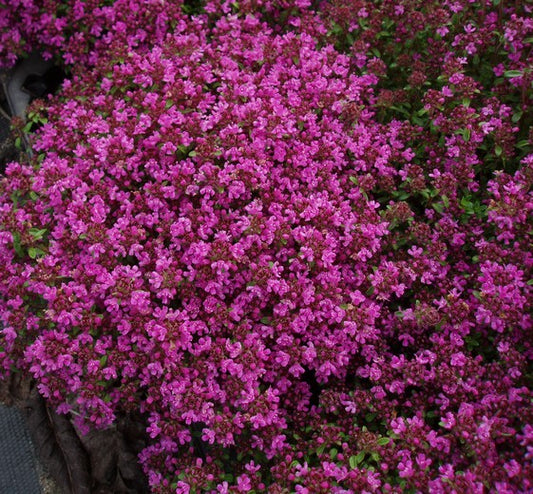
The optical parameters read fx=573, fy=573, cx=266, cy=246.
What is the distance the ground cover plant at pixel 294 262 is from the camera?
8.20 feet

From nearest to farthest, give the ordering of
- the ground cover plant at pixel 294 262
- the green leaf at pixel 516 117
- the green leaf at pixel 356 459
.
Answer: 1. the green leaf at pixel 356 459
2. the ground cover plant at pixel 294 262
3. the green leaf at pixel 516 117

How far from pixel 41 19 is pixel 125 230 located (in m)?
2.08

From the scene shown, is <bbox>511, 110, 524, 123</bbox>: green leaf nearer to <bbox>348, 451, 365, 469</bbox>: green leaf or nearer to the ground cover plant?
the ground cover plant

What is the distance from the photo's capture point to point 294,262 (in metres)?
2.67

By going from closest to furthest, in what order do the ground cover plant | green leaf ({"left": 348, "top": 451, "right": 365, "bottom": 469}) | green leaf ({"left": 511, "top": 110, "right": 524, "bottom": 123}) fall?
green leaf ({"left": 348, "top": 451, "right": 365, "bottom": 469}) → the ground cover plant → green leaf ({"left": 511, "top": 110, "right": 524, "bottom": 123})

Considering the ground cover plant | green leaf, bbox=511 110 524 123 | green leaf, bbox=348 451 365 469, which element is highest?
green leaf, bbox=511 110 524 123

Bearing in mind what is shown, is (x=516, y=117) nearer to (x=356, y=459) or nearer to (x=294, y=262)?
(x=294, y=262)

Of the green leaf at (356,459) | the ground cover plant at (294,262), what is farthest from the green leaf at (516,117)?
the green leaf at (356,459)

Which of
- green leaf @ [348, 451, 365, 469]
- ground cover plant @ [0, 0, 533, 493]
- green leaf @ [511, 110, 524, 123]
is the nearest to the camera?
green leaf @ [348, 451, 365, 469]

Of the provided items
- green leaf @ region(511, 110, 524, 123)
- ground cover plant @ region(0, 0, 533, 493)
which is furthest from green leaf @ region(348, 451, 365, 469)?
green leaf @ region(511, 110, 524, 123)

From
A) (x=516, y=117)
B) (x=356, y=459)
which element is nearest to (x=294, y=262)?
(x=356, y=459)

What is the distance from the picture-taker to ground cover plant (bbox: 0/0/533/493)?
2.50 metres

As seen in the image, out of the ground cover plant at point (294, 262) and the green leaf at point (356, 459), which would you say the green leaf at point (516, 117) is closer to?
the ground cover plant at point (294, 262)

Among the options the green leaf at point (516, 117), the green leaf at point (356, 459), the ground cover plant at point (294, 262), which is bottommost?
the green leaf at point (356, 459)
